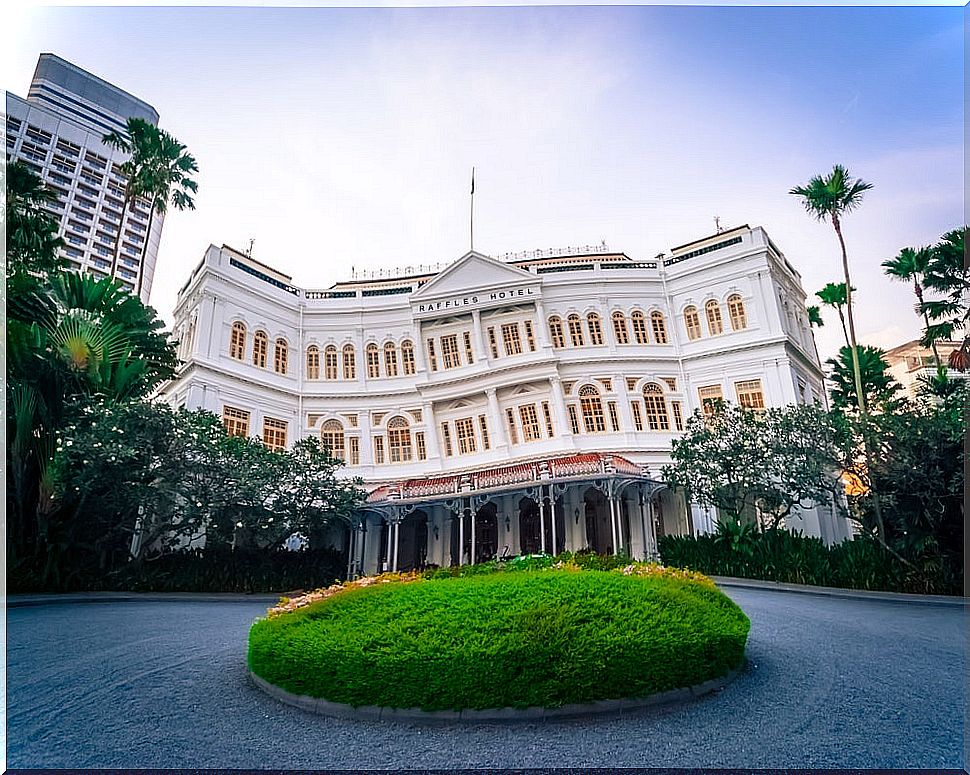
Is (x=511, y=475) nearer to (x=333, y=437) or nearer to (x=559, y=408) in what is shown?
(x=559, y=408)

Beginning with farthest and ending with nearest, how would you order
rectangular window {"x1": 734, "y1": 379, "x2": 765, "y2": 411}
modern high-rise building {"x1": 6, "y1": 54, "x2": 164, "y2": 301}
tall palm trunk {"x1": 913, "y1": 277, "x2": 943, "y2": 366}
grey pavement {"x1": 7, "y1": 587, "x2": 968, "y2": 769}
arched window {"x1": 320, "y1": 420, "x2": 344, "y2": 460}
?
arched window {"x1": 320, "y1": 420, "x2": 344, "y2": 460} → rectangular window {"x1": 734, "y1": 379, "x2": 765, "y2": 411} → modern high-rise building {"x1": 6, "y1": 54, "x2": 164, "y2": 301} → tall palm trunk {"x1": 913, "y1": 277, "x2": 943, "y2": 366} → grey pavement {"x1": 7, "y1": 587, "x2": 968, "y2": 769}

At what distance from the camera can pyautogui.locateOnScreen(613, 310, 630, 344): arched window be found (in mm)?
6570

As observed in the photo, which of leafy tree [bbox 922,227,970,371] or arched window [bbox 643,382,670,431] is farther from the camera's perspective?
arched window [bbox 643,382,670,431]

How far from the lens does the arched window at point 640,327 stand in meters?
6.55

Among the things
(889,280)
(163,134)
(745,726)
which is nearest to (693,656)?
(745,726)

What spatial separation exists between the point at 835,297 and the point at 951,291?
2.93ft

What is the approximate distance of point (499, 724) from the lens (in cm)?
360

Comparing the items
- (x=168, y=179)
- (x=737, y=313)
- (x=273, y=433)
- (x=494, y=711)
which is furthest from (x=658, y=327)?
(x=168, y=179)

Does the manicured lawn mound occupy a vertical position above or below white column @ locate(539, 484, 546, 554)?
below

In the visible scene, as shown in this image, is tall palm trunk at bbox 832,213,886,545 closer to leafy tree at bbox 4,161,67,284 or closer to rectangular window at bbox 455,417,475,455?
rectangular window at bbox 455,417,475,455

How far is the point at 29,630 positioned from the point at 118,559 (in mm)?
875

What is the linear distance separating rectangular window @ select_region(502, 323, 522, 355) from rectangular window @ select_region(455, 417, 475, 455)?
2.71ft

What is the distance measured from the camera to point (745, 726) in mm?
3629

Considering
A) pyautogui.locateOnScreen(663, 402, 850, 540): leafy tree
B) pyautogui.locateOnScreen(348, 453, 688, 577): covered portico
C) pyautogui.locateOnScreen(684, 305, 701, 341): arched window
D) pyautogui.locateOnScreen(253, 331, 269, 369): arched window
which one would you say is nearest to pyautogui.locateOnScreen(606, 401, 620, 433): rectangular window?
pyautogui.locateOnScreen(348, 453, 688, 577): covered portico
